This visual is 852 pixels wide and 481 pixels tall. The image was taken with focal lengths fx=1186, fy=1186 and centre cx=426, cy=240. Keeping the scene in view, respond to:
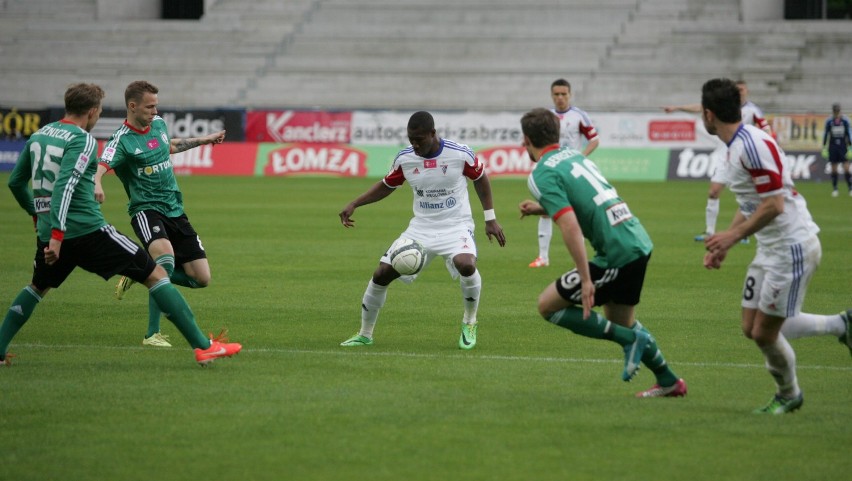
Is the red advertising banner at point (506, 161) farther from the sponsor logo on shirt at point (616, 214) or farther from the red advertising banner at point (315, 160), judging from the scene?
the sponsor logo on shirt at point (616, 214)

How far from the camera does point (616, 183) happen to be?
3406 cm

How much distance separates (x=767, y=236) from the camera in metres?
7.02

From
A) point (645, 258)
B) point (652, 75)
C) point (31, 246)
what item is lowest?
point (31, 246)

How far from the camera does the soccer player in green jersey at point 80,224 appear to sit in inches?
327

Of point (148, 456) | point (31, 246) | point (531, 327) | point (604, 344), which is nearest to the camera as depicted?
point (148, 456)

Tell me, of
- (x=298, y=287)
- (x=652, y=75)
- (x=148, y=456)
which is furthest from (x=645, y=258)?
(x=652, y=75)

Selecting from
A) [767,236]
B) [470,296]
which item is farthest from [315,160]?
[767,236]

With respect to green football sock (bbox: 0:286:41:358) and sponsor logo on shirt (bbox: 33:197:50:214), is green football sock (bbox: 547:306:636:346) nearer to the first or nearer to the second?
sponsor logo on shirt (bbox: 33:197:50:214)

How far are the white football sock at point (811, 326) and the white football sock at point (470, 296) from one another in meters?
2.98

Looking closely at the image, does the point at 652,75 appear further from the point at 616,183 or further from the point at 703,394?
the point at 703,394

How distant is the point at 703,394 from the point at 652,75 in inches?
1388

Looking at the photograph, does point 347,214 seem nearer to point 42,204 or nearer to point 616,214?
point 42,204

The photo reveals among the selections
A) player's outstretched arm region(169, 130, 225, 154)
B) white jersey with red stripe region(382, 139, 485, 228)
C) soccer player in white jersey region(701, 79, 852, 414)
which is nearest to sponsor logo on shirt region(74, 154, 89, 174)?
player's outstretched arm region(169, 130, 225, 154)

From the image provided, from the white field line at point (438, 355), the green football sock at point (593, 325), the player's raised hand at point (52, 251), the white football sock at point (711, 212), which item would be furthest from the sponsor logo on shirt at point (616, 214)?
the white football sock at point (711, 212)
